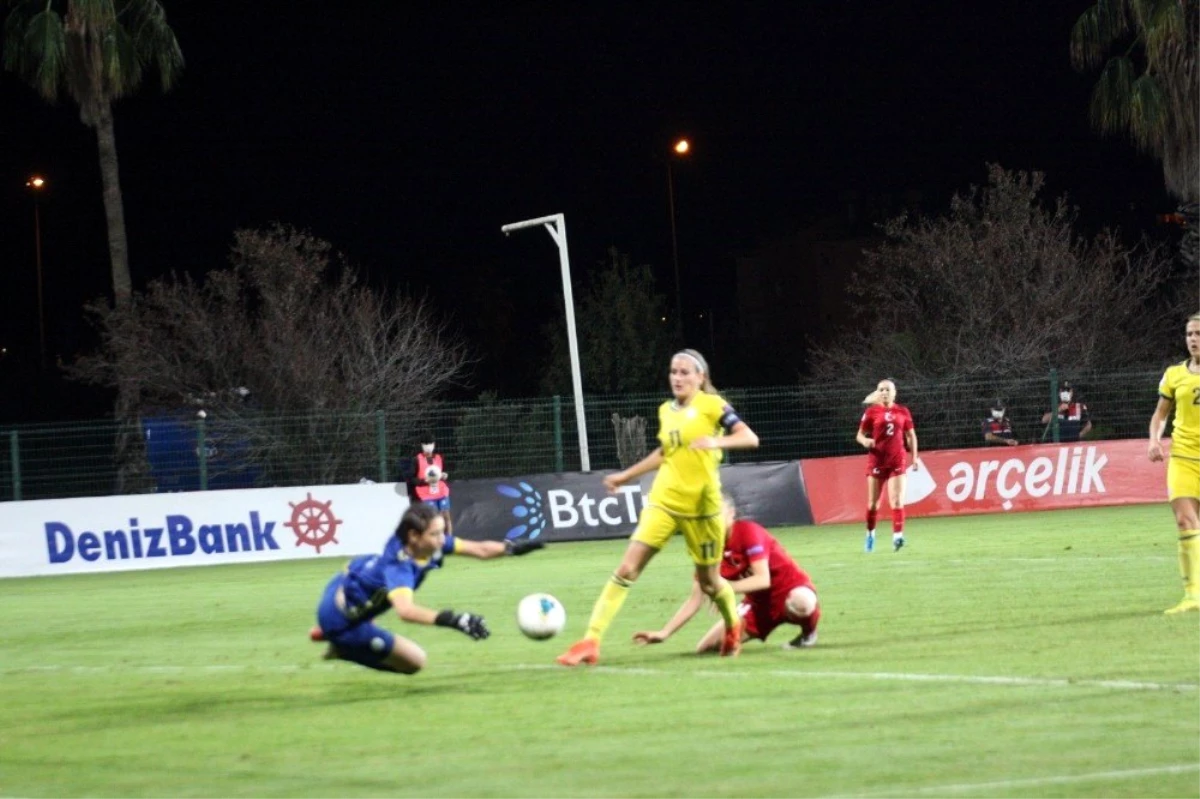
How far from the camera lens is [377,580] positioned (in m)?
10.6

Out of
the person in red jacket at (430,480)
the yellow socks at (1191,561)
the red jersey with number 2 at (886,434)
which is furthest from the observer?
the person in red jacket at (430,480)

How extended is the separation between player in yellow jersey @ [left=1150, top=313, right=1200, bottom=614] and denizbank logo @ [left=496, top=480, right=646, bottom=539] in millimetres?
17064

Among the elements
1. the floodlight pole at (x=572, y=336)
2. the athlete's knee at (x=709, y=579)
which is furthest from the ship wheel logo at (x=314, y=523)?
the athlete's knee at (x=709, y=579)

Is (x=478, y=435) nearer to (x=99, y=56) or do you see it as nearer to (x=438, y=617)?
(x=99, y=56)

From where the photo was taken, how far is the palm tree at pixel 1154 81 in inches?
1487

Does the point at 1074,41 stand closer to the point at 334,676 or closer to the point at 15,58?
the point at 15,58

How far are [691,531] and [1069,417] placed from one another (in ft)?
73.3

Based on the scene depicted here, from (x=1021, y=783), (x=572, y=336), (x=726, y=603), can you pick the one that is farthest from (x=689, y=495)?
(x=572, y=336)

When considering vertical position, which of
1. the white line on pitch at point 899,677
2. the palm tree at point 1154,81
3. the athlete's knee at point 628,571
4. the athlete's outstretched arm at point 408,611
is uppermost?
the palm tree at point 1154,81

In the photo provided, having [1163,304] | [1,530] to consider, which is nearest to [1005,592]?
[1,530]

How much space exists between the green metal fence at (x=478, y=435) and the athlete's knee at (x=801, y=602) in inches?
758

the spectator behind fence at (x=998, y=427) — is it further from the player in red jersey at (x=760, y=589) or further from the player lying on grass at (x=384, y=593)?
the player lying on grass at (x=384, y=593)

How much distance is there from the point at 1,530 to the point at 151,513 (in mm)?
2244

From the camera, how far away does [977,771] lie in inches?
292
